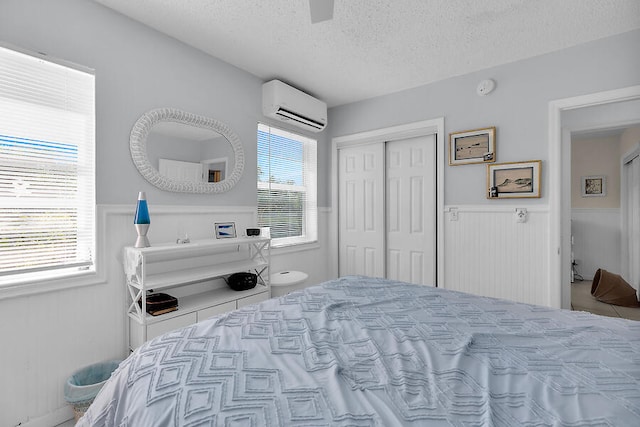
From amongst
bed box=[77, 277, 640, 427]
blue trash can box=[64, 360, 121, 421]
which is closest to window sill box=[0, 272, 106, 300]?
blue trash can box=[64, 360, 121, 421]

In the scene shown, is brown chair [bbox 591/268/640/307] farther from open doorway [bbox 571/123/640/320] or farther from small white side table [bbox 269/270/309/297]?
small white side table [bbox 269/270/309/297]

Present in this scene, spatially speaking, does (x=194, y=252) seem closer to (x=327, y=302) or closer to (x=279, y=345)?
(x=327, y=302)

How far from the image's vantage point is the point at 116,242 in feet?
6.67

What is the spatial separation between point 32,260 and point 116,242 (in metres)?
0.42

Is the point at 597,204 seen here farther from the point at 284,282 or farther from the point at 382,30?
the point at 284,282

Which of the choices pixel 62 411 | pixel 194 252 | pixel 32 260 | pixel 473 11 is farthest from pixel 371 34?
pixel 62 411

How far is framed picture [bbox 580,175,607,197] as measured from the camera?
190 inches

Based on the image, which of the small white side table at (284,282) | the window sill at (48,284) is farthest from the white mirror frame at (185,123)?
the small white side table at (284,282)

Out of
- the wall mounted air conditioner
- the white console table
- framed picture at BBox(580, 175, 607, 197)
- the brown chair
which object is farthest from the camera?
framed picture at BBox(580, 175, 607, 197)

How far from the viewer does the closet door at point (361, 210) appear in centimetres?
371

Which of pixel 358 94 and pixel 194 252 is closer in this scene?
pixel 194 252

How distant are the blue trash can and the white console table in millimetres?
188

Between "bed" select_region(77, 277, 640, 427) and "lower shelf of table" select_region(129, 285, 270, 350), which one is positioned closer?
"bed" select_region(77, 277, 640, 427)

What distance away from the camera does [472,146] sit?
3.00 metres
